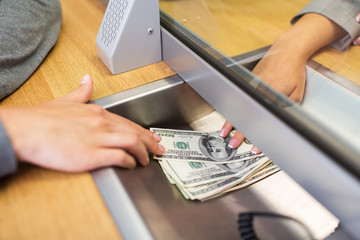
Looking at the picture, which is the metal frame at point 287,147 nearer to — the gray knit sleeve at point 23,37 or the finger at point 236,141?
the finger at point 236,141

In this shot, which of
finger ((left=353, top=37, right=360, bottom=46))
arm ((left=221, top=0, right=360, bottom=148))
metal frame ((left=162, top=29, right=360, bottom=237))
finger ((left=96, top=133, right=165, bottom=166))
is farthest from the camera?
finger ((left=353, top=37, right=360, bottom=46))

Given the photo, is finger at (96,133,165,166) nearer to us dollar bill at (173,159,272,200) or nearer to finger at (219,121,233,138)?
us dollar bill at (173,159,272,200)

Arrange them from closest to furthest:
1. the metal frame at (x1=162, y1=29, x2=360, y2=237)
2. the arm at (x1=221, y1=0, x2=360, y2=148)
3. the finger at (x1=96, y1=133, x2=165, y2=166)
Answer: the metal frame at (x1=162, y1=29, x2=360, y2=237), the finger at (x1=96, y1=133, x2=165, y2=166), the arm at (x1=221, y1=0, x2=360, y2=148)

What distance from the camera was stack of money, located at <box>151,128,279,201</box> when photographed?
0.59 metres

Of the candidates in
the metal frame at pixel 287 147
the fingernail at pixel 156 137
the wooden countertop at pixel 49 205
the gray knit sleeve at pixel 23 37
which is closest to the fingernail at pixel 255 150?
the metal frame at pixel 287 147

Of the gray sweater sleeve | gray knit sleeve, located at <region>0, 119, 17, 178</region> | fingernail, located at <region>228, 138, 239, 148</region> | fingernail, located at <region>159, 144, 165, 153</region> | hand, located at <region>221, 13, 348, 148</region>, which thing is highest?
the gray sweater sleeve

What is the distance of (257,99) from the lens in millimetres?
510

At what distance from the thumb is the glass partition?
0.27m

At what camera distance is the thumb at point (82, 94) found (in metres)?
0.61

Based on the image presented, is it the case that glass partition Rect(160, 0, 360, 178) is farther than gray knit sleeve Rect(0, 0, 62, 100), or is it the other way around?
gray knit sleeve Rect(0, 0, 62, 100)

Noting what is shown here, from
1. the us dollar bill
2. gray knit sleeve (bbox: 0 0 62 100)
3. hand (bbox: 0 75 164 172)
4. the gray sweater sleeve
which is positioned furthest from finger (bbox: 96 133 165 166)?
the gray sweater sleeve

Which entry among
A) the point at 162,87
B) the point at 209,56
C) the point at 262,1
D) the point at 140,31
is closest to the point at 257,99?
the point at 209,56

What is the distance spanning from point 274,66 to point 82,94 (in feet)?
1.59

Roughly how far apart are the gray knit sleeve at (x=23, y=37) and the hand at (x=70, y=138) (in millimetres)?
242
